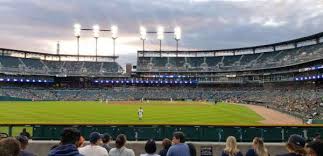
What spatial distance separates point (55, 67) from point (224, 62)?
197 feet

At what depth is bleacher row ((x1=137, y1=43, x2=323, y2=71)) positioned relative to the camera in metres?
101

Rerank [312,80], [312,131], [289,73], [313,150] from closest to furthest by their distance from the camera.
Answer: [313,150] → [312,131] → [312,80] → [289,73]

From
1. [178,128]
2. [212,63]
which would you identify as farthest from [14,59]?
[178,128]

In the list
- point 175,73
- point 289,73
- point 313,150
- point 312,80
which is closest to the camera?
point 313,150

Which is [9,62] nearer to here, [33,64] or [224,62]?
[33,64]

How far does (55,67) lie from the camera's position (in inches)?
5241

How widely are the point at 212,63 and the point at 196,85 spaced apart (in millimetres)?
10181

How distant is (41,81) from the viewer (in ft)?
409

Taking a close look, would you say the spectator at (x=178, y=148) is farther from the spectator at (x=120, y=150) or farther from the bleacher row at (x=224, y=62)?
the bleacher row at (x=224, y=62)

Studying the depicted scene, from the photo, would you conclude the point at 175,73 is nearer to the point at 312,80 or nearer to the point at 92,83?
the point at 92,83

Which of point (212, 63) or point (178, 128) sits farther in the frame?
point (212, 63)

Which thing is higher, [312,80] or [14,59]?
[14,59]

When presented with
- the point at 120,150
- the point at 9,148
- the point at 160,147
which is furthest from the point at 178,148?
the point at 160,147

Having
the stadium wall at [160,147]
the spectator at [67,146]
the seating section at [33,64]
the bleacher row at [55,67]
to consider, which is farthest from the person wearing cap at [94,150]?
the seating section at [33,64]
